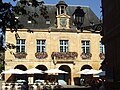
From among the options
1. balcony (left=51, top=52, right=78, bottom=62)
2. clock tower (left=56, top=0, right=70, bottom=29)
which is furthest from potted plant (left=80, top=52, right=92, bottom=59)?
clock tower (left=56, top=0, right=70, bottom=29)

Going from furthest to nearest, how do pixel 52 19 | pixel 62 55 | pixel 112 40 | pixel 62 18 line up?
pixel 52 19, pixel 62 18, pixel 62 55, pixel 112 40

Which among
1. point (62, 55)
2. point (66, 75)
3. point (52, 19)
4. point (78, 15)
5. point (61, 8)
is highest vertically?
point (61, 8)

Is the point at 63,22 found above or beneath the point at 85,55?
above

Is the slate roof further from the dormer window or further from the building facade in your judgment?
the building facade

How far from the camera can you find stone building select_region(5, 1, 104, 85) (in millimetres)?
43156

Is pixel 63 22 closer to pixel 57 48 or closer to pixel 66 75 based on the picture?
pixel 57 48

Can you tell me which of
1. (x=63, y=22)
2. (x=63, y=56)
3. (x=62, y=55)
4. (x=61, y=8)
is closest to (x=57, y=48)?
(x=62, y=55)

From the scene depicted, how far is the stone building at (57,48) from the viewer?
43.2 metres

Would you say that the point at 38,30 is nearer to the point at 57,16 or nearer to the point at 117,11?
the point at 57,16

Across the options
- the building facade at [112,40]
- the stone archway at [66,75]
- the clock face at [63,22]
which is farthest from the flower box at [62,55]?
the building facade at [112,40]

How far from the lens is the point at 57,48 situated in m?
44.0

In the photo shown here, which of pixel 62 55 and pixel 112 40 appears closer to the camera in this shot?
pixel 112 40

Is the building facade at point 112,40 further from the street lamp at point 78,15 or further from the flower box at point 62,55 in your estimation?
the flower box at point 62,55

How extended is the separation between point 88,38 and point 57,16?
490 centimetres
